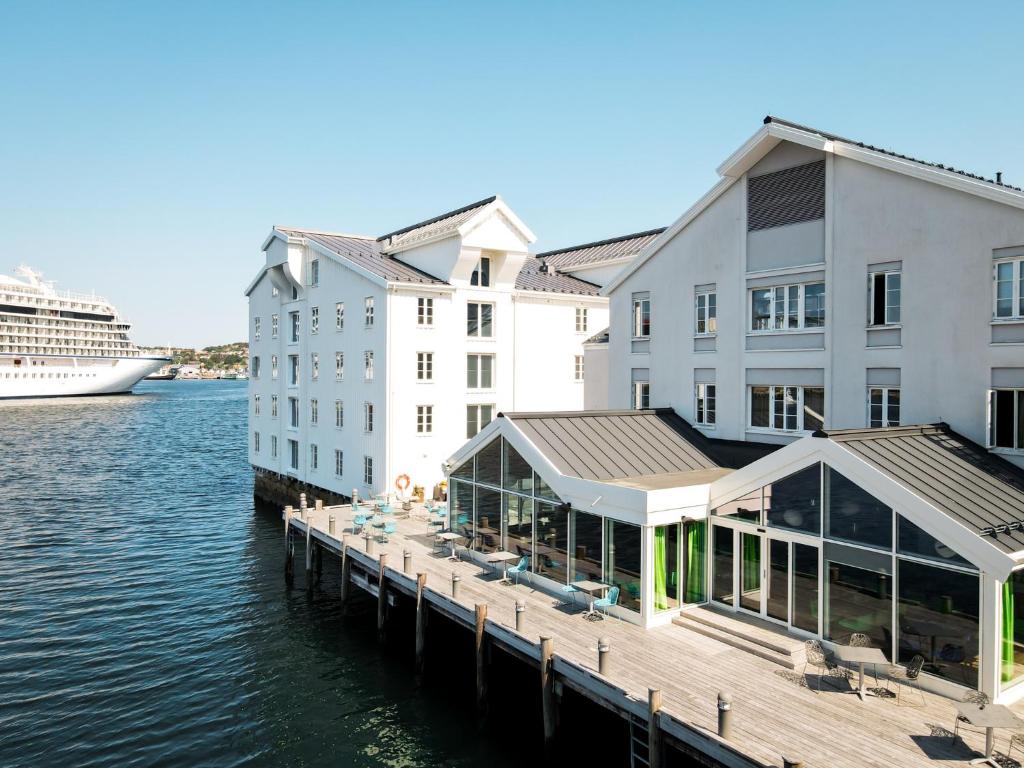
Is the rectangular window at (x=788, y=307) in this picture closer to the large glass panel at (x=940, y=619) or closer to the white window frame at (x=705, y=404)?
the white window frame at (x=705, y=404)

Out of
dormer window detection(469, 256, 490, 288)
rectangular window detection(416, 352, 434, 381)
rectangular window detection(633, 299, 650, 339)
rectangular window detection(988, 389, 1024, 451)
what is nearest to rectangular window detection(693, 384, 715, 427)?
rectangular window detection(633, 299, 650, 339)

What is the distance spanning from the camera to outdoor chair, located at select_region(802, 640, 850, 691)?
584 inches

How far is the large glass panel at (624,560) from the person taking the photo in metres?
18.7

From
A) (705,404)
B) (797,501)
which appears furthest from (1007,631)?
(705,404)

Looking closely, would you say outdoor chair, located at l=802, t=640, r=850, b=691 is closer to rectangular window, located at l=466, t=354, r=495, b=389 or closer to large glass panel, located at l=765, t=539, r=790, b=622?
large glass panel, located at l=765, t=539, r=790, b=622

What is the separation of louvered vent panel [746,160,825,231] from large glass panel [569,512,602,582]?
11639 mm

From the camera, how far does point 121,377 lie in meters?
156

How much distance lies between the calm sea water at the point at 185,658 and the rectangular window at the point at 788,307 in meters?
15.5

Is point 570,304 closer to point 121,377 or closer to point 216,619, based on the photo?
point 216,619

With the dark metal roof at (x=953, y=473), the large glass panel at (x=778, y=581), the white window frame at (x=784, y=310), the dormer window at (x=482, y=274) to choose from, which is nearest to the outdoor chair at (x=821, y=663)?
the large glass panel at (x=778, y=581)

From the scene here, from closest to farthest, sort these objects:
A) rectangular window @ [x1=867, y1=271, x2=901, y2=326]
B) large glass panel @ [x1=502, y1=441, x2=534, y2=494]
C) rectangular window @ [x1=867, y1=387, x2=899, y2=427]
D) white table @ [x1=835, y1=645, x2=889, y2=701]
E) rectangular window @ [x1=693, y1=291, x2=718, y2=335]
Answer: white table @ [x1=835, y1=645, x2=889, y2=701], rectangular window @ [x1=867, y1=271, x2=901, y2=326], rectangular window @ [x1=867, y1=387, x2=899, y2=427], large glass panel @ [x1=502, y1=441, x2=534, y2=494], rectangular window @ [x1=693, y1=291, x2=718, y2=335]

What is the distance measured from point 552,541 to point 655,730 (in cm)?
841

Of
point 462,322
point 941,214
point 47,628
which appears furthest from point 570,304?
point 47,628

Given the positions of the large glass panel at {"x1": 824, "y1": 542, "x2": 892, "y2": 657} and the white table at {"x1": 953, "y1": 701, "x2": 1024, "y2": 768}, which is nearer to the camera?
the white table at {"x1": 953, "y1": 701, "x2": 1024, "y2": 768}
